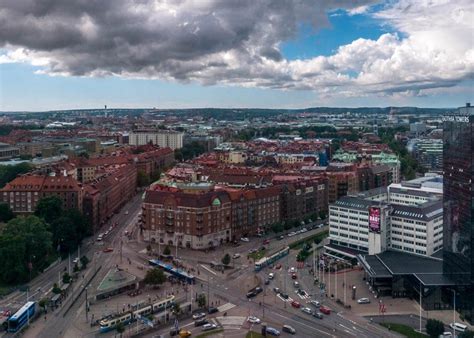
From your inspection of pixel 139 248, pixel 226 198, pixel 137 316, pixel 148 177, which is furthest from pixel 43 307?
pixel 148 177

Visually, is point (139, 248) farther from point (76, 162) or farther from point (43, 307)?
point (76, 162)

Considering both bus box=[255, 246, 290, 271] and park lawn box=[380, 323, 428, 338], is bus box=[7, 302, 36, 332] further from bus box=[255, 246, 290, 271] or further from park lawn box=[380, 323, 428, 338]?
park lawn box=[380, 323, 428, 338]

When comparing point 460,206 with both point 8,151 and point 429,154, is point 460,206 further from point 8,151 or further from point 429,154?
point 8,151

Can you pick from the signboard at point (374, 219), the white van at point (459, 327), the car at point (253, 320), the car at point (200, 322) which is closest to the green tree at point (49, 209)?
the car at point (200, 322)

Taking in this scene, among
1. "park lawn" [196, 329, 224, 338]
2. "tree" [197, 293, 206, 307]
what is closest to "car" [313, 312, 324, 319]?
"park lawn" [196, 329, 224, 338]

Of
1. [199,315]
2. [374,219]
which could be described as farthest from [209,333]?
[374,219]

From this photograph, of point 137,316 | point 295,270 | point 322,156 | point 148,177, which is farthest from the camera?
point 322,156
